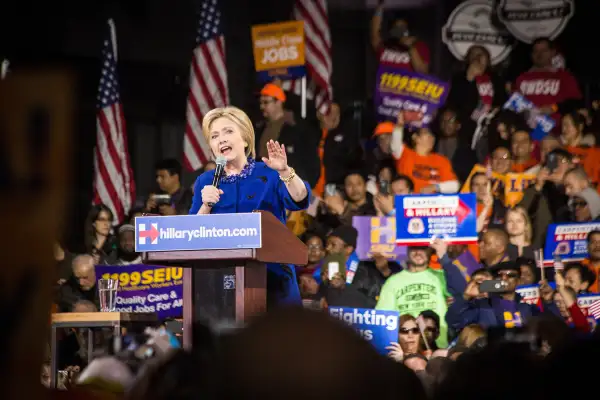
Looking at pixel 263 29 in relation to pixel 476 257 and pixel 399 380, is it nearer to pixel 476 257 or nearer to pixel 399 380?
pixel 476 257

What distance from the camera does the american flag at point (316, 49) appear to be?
8906 millimetres

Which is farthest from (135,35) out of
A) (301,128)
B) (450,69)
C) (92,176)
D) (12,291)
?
(12,291)

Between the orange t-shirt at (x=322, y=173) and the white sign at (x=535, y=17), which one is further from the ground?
the white sign at (x=535, y=17)

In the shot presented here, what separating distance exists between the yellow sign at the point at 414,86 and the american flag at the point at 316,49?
0.58 meters

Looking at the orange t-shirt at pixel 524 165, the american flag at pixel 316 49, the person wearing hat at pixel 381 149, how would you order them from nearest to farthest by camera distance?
the orange t-shirt at pixel 524 165 → the person wearing hat at pixel 381 149 → the american flag at pixel 316 49

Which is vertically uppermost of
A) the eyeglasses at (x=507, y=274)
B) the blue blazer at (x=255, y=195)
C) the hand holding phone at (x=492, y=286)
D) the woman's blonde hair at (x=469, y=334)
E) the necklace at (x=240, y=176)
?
the necklace at (x=240, y=176)

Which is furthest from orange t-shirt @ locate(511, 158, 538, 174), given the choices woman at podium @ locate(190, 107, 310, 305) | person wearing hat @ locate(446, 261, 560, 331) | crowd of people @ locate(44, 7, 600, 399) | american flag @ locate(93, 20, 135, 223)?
woman at podium @ locate(190, 107, 310, 305)

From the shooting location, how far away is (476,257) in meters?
7.35

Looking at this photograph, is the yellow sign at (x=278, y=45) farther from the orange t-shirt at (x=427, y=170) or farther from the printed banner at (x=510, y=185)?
the printed banner at (x=510, y=185)

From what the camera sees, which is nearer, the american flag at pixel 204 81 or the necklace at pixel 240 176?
the necklace at pixel 240 176

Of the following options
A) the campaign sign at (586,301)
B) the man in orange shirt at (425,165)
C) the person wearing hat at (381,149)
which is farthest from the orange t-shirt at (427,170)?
the campaign sign at (586,301)

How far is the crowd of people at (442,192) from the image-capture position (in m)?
6.54

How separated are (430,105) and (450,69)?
558 mm

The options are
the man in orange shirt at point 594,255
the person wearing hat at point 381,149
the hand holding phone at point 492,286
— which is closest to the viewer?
the hand holding phone at point 492,286
